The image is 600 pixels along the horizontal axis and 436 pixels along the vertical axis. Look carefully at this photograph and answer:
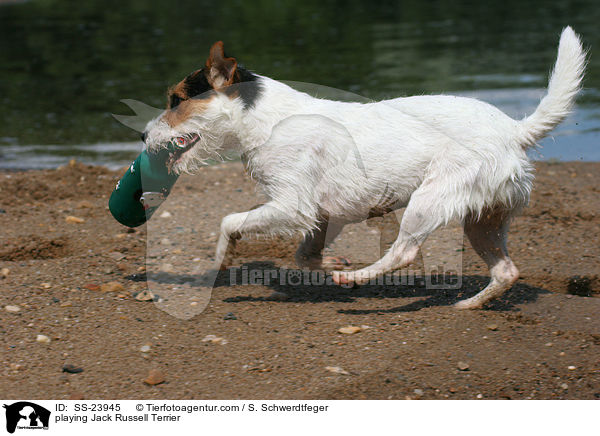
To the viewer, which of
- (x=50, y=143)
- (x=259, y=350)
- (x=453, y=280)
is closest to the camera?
(x=259, y=350)

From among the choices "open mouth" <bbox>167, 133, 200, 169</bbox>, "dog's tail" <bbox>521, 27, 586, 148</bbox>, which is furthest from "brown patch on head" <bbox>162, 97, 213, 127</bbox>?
"dog's tail" <bbox>521, 27, 586, 148</bbox>

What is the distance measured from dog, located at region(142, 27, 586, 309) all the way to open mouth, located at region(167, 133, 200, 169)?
2 centimetres

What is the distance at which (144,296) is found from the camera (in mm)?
5344

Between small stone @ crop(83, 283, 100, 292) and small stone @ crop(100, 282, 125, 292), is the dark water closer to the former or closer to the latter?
small stone @ crop(100, 282, 125, 292)

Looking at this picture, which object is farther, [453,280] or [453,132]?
[453,280]

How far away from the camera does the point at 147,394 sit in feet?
12.8

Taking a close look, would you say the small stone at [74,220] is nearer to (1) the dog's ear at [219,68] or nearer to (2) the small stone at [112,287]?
(2) the small stone at [112,287]

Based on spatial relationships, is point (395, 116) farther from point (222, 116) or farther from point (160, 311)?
point (160, 311)

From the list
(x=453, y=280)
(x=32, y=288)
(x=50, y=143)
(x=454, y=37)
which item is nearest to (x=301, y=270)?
(x=453, y=280)

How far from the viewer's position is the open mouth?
5.08 metres

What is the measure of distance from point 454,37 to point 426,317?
1565 centimetres

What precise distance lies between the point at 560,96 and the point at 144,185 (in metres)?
3.05

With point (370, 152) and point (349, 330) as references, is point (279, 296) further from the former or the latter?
point (370, 152)
